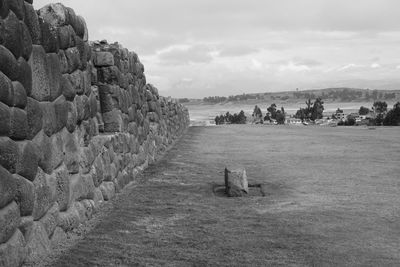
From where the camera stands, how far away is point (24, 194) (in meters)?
4.72

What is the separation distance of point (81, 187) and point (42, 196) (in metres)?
1.49

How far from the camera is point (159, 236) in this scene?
245 inches

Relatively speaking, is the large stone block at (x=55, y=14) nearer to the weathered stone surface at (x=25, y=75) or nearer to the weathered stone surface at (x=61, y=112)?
the weathered stone surface at (x=61, y=112)

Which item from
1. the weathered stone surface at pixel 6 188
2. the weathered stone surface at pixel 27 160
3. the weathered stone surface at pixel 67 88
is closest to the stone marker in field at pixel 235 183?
the weathered stone surface at pixel 67 88

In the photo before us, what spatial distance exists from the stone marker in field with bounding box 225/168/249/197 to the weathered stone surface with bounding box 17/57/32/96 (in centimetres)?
431

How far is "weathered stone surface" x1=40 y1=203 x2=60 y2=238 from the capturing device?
528 centimetres

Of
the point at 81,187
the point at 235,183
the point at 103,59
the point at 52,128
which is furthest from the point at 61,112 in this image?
the point at 235,183

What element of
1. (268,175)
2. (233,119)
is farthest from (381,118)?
(268,175)

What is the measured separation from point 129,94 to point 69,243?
525 cm

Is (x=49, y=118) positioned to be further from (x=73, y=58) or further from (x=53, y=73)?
(x=73, y=58)

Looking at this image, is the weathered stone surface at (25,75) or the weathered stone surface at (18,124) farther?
the weathered stone surface at (25,75)

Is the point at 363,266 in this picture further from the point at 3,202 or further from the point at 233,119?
the point at 233,119

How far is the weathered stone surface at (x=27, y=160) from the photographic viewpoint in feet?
15.4

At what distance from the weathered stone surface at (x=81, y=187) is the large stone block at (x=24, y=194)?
133 centimetres
